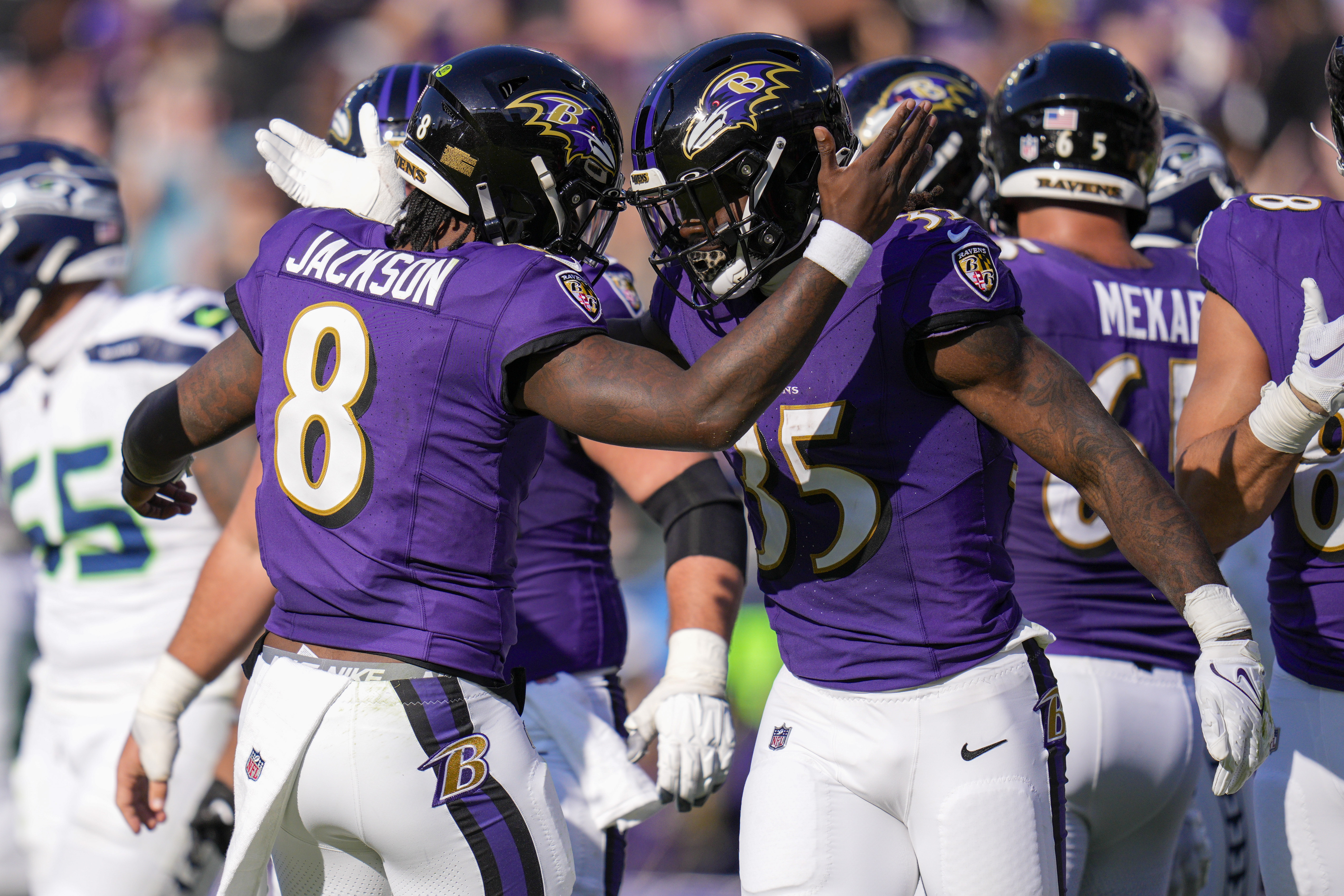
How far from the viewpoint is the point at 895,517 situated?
85.5 inches

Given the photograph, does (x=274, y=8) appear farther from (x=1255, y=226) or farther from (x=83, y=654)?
(x=1255, y=226)

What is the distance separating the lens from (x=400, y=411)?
2004mm

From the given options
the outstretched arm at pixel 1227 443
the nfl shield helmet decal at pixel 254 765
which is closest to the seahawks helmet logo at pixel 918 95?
the outstretched arm at pixel 1227 443

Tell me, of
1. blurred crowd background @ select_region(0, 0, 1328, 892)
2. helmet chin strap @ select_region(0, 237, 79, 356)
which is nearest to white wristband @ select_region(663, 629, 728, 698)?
helmet chin strap @ select_region(0, 237, 79, 356)

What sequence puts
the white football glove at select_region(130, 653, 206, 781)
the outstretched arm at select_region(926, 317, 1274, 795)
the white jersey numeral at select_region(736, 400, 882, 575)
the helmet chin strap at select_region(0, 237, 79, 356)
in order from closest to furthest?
the outstretched arm at select_region(926, 317, 1274, 795) < the white jersey numeral at select_region(736, 400, 882, 575) < the white football glove at select_region(130, 653, 206, 781) < the helmet chin strap at select_region(0, 237, 79, 356)

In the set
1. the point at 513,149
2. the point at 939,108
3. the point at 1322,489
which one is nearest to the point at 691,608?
the point at 513,149

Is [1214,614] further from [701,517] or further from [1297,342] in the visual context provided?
[701,517]

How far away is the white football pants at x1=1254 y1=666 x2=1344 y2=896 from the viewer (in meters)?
2.30

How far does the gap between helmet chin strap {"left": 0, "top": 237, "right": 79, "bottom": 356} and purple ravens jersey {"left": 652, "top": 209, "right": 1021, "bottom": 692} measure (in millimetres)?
2954

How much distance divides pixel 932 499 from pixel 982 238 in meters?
0.44

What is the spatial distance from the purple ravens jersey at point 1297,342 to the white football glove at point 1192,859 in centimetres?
81

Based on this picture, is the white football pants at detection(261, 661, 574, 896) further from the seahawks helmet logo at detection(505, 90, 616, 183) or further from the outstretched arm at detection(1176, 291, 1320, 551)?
the outstretched arm at detection(1176, 291, 1320, 551)

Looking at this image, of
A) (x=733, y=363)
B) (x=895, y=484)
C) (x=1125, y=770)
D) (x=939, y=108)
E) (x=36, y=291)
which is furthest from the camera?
(x=36, y=291)

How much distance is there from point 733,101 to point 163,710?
1.78 meters
